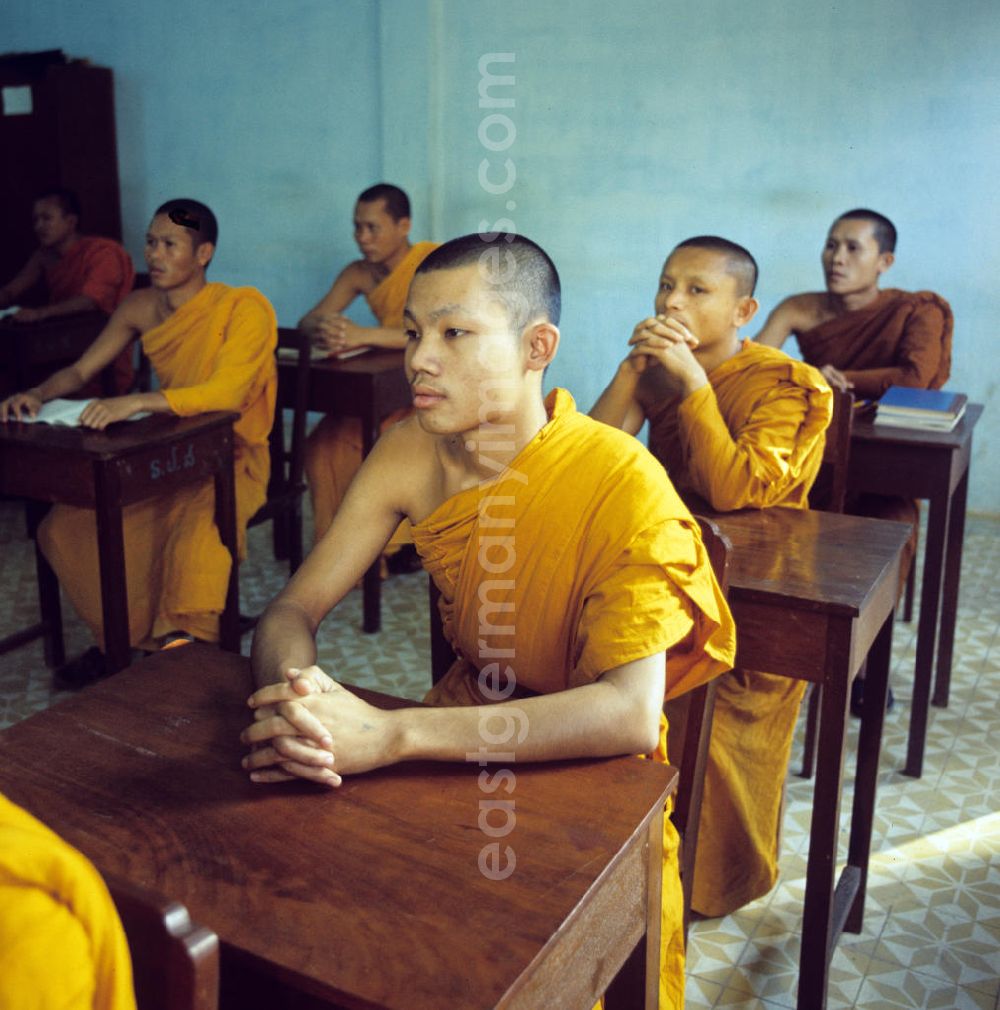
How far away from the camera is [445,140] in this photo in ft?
18.6

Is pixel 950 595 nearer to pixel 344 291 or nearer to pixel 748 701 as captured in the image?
pixel 748 701

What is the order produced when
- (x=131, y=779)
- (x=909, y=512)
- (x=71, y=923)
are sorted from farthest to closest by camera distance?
(x=909, y=512)
(x=131, y=779)
(x=71, y=923)

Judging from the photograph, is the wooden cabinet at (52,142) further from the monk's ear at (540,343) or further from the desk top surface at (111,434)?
the monk's ear at (540,343)

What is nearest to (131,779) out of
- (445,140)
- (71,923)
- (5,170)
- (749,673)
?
(71,923)

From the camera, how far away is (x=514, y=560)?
1.54 m

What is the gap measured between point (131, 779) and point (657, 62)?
469 centimetres

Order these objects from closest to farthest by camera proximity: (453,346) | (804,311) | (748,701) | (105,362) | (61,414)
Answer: (453,346), (748,701), (61,414), (105,362), (804,311)

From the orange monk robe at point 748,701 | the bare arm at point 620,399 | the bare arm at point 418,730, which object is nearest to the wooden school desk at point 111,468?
the bare arm at point 620,399

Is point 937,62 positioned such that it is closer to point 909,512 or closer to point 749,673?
point 909,512

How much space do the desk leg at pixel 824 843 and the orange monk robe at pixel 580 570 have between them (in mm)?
350

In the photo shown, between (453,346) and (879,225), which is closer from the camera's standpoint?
(453,346)

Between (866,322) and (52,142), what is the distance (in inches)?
183

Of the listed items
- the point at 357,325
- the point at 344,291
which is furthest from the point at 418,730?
the point at 344,291

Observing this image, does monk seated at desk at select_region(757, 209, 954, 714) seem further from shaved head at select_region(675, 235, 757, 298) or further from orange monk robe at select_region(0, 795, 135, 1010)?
orange monk robe at select_region(0, 795, 135, 1010)
